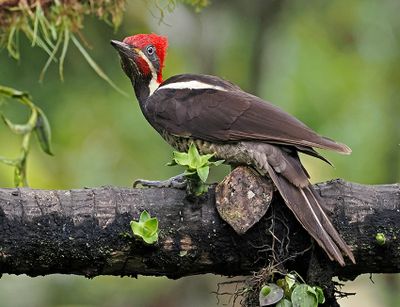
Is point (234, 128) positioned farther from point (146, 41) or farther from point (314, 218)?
point (146, 41)

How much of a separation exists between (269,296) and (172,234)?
41 cm

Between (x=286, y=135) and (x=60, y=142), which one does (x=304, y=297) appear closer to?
(x=286, y=135)

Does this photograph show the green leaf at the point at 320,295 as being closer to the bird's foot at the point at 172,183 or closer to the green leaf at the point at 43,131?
the bird's foot at the point at 172,183

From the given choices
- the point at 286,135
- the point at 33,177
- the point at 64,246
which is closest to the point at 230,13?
the point at 33,177

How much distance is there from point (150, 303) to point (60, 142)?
174 cm

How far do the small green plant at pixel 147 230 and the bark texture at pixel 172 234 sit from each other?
0.05 m

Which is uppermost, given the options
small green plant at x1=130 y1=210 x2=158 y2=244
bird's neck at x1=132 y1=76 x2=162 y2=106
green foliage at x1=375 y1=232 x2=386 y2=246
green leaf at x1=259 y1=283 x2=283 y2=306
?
bird's neck at x1=132 y1=76 x2=162 y2=106

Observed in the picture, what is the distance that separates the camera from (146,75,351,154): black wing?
3637mm

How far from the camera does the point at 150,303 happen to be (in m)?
8.38

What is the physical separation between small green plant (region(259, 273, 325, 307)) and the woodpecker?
0.49 feet

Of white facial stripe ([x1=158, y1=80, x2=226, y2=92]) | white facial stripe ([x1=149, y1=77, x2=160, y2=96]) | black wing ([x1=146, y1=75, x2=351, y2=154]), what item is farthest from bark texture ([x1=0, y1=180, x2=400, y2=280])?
white facial stripe ([x1=149, y1=77, x2=160, y2=96])

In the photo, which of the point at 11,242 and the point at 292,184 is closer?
the point at 11,242

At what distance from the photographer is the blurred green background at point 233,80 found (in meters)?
7.12

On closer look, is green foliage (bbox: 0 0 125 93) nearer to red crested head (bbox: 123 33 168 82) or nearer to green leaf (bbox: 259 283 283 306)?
red crested head (bbox: 123 33 168 82)
